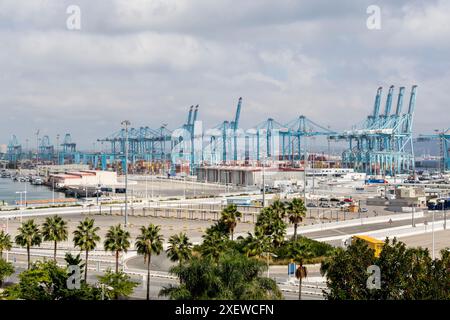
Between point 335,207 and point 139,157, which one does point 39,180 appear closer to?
point 139,157

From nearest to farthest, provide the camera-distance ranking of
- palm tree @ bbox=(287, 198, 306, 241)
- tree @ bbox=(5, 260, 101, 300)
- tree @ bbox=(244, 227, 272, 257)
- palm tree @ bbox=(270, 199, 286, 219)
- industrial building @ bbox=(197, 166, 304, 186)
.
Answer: tree @ bbox=(5, 260, 101, 300) < tree @ bbox=(244, 227, 272, 257) < palm tree @ bbox=(287, 198, 306, 241) < palm tree @ bbox=(270, 199, 286, 219) < industrial building @ bbox=(197, 166, 304, 186)

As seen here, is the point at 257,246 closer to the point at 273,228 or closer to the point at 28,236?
the point at 273,228

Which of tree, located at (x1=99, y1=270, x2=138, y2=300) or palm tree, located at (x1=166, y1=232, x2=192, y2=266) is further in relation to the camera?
palm tree, located at (x1=166, y1=232, x2=192, y2=266)

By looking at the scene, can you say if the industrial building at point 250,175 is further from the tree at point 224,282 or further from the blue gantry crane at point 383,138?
the tree at point 224,282

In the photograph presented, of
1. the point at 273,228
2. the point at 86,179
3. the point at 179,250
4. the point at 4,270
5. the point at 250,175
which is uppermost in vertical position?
the point at 250,175

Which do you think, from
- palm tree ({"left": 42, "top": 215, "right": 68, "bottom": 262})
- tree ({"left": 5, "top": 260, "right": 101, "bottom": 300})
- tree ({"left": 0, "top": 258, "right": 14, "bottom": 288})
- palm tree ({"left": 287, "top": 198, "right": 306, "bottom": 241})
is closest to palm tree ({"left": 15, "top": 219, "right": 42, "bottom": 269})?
palm tree ({"left": 42, "top": 215, "right": 68, "bottom": 262})

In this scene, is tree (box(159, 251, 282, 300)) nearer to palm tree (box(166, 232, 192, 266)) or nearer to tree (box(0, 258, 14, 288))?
palm tree (box(166, 232, 192, 266))

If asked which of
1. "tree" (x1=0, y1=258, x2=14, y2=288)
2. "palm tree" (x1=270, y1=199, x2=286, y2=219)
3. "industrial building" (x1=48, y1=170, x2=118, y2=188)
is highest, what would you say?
"palm tree" (x1=270, y1=199, x2=286, y2=219)

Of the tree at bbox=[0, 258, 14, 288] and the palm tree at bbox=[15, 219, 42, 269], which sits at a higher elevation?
the palm tree at bbox=[15, 219, 42, 269]

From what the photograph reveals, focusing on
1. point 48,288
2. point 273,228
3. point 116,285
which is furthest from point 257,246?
point 48,288

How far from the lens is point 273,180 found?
94812mm
